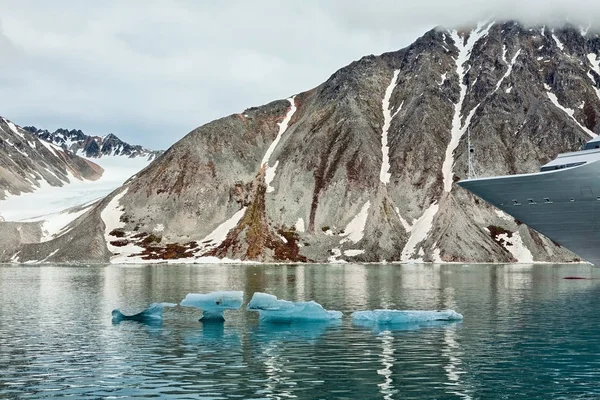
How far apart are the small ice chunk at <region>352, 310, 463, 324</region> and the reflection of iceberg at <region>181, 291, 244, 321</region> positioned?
336 inches

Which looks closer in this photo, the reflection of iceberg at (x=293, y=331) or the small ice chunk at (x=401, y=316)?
the reflection of iceberg at (x=293, y=331)

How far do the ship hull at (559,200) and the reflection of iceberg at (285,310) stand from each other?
34.4m

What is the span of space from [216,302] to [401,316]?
12726 millimetres

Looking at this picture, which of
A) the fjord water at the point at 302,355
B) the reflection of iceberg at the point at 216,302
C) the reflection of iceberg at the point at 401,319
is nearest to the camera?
the fjord water at the point at 302,355

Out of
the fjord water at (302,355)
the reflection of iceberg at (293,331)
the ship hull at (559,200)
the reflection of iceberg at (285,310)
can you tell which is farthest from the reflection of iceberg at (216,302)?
the ship hull at (559,200)

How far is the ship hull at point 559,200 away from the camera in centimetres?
7169

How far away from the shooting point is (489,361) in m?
34.8

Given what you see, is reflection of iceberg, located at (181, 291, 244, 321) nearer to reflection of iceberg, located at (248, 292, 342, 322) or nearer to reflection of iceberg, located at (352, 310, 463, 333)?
reflection of iceberg, located at (248, 292, 342, 322)

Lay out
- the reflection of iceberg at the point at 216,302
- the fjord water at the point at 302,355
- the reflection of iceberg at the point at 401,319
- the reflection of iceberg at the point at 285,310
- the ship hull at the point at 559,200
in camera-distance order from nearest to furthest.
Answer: the fjord water at the point at 302,355 → the reflection of iceberg at the point at 401,319 → the reflection of iceberg at the point at 285,310 → the reflection of iceberg at the point at 216,302 → the ship hull at the point at 559,200

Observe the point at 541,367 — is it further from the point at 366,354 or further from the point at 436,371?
the point at 366,354

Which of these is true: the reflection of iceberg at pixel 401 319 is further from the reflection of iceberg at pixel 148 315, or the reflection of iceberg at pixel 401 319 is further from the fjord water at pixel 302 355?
the reflection of iceberg at pixel 148 315

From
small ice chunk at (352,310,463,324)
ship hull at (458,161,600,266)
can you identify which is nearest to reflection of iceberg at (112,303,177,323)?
small ice chunk at (352,310,463,324)

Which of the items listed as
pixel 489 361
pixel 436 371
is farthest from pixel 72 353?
pixel 489 361

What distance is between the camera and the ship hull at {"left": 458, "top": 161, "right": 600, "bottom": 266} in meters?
71.7
